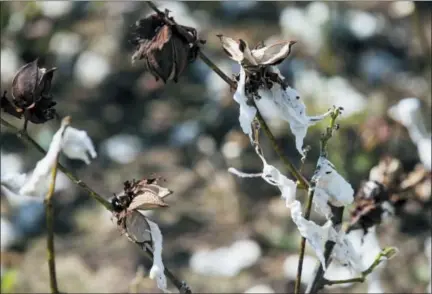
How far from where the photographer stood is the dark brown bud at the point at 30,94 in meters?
0.90

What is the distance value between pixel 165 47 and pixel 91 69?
197 cm

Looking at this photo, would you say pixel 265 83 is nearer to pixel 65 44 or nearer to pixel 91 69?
pixel 91 69

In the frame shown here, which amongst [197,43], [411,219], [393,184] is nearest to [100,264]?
[411,219]

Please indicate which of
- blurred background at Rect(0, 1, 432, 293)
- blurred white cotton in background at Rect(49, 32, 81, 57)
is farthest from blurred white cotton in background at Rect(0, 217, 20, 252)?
blurred white cotton in background at Rect(49, 32, 81, 57)

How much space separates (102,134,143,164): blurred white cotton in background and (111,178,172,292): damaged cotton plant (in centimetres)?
153

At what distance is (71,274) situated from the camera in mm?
2000

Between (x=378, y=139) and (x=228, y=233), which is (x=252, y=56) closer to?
(x=228, y=233)

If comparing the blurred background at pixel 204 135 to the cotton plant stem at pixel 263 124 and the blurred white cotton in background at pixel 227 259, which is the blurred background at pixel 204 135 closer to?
the blurred white cotton in background at pixel 227 259

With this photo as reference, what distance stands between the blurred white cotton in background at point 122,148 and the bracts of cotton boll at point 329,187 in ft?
5.05

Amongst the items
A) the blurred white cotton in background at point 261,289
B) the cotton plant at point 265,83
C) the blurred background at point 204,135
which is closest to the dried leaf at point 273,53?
the cotton plant at point 265,83

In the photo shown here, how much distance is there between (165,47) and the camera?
91 centimetres

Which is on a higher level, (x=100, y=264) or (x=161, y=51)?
(x=161, y=51)

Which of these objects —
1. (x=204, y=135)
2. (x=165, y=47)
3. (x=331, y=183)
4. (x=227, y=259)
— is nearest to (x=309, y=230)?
(x=331, y=183)

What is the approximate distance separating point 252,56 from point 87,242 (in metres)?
1.36
